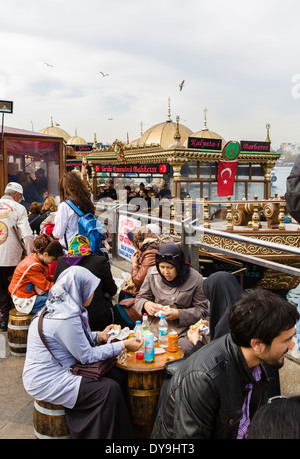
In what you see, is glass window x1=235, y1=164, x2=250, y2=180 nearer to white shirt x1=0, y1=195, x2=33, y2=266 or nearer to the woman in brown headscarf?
the woman in brown headscarf

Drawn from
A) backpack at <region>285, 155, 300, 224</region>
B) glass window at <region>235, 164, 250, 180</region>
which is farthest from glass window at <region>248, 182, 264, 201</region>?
backpack at <region>285, 155, 300, 224</region>

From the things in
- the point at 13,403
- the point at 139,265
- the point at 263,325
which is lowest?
the point at 13,403

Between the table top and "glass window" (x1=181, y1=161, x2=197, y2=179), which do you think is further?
"glass window" (x1=181, y1=161, x2=197, y2=179)

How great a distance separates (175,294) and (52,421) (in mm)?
1691

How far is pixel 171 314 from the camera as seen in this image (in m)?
3.87

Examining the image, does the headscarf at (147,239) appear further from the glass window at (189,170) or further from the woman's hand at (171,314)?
the glass window at (189,170)

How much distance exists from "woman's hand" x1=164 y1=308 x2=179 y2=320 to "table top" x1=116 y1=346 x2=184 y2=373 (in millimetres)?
385

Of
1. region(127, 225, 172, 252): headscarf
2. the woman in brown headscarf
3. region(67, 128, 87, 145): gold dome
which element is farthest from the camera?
region(67, 128, 87, 145): gold dome

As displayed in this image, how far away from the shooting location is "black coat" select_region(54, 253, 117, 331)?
4.19 meters

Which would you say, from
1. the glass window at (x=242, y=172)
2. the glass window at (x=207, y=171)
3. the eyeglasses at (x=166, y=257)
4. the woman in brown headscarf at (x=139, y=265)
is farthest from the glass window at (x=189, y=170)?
the eyeglasses at (x=166, y=257)

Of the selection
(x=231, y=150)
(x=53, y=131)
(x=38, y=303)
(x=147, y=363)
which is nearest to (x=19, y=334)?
(x=38, y=303)

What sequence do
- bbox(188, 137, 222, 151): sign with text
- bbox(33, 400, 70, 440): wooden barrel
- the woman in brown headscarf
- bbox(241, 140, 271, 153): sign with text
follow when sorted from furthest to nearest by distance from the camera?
bbox(241, 140, 271, 153): sign with text, bbox(188, 137, 222, 151): sign with text, the woman in brown headscarf, bbox(33, 400, 70, 440): wooden barrel

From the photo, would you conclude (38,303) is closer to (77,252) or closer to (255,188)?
(77,252)

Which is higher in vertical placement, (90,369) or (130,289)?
(130,289)
